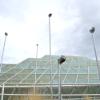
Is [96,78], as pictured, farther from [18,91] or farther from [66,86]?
[18,91]

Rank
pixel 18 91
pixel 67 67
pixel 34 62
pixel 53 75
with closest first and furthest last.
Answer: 1. pixel 18 91
2. pixel 53 75
3. pixel 67 67
4. pixel 34 62

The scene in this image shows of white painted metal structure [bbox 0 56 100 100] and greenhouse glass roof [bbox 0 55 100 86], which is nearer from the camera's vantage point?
white painted metal structure [bbox 0 56 100 100]

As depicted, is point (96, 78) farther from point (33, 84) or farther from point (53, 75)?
point (33, 84)

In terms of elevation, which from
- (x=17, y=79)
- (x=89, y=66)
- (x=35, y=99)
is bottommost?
(x=35, y=99)

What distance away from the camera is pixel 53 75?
1387 inches

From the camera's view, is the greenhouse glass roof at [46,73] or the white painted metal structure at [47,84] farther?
the greenhouse glass roof at [46,73]

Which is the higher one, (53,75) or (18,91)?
(53,75)

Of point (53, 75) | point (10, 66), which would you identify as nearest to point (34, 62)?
point (10, 66)

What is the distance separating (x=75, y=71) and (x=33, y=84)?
22.2 ft

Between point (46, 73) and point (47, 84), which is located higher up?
point (46, 73)

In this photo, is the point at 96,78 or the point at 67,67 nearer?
the point at 96,78

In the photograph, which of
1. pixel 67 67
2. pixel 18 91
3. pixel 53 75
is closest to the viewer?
pixel 18 91

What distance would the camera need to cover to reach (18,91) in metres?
31.9

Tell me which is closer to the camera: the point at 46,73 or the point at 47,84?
the point at 47,84
